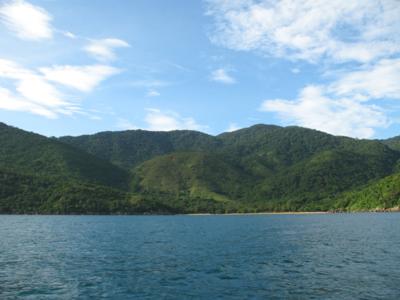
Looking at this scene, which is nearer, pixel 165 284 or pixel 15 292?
pixel 15 292

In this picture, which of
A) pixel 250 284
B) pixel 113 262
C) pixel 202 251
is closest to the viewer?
pixel 250 284

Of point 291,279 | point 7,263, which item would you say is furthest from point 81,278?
point 291,279

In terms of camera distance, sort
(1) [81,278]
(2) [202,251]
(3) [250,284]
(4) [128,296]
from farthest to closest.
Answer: (2) [202,251] → (1) [81,278] → (3) [250,284] → (4) [128,296]

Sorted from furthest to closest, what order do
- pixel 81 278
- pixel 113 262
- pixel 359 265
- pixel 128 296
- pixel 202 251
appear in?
pixel 202 251, pixel 113 262, pixel 359 265, pixel 81 278, pixel 128 296

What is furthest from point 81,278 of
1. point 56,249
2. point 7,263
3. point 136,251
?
point 56,249

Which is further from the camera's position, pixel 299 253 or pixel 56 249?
pixel 56 249

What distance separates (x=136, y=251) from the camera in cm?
9281

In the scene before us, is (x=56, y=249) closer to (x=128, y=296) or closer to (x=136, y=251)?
(x=136, y=251)

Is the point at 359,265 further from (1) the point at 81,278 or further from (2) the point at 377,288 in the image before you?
(1) the point at 81,278

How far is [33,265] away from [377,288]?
51.1m

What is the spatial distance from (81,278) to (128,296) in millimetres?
13337

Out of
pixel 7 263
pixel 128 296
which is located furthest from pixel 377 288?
pixel 7 263

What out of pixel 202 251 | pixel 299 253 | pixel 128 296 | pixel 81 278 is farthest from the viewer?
pixel 202 251

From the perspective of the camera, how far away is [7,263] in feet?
240
